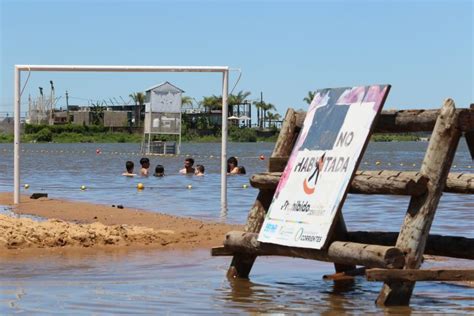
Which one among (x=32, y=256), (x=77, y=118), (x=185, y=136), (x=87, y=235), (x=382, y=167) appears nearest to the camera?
(x=32, y=256)

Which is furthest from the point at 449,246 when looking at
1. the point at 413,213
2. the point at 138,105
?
the point at 138,105

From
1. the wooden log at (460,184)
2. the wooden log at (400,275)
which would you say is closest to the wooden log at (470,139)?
the wooden log at (460,184)

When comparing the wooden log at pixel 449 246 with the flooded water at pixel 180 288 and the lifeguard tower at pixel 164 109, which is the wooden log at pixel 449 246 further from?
the lifeguard tower at pixel 164 109

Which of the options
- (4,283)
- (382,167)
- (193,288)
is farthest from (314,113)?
(382,167)

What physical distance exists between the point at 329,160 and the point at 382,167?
129 ft

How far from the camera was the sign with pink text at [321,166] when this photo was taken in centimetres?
842

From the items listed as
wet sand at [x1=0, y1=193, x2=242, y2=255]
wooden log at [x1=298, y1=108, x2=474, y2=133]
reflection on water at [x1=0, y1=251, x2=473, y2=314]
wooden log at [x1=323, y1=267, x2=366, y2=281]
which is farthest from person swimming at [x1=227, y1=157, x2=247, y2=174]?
wooden log at [x1=298, y1=108, x2=474, y2=133]

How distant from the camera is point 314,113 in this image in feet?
30.4

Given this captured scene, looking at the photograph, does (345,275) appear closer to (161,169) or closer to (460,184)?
(460,184)

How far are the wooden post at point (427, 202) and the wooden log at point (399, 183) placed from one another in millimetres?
98

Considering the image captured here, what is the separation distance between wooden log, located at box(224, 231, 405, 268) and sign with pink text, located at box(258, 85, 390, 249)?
81 mm

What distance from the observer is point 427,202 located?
7.89 meters

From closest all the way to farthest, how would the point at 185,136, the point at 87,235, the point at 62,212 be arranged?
the point at 87,235 → the point at 62,212 → the point at 185,136

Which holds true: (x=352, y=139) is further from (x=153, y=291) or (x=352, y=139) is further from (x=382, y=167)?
(x=382, y=167)
